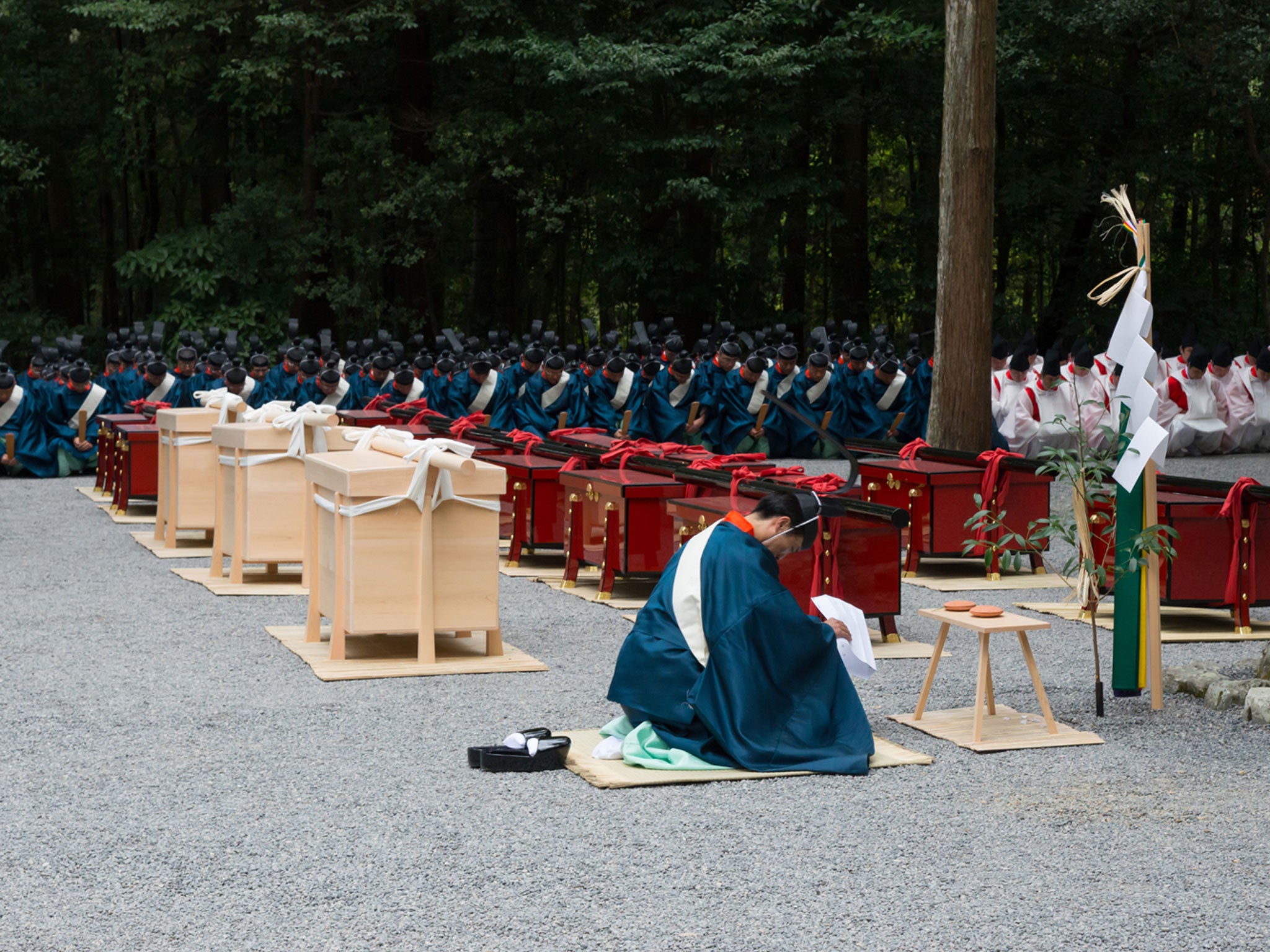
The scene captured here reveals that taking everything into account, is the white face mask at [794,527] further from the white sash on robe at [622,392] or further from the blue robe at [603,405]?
the white sash on robe at [622,392]

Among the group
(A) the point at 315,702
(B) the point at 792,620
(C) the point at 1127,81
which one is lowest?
(A) the point at 315,702

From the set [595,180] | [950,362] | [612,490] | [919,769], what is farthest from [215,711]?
[595,180]

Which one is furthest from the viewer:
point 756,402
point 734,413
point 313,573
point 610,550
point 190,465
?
point 756,402

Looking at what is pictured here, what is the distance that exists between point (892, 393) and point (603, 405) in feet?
15.8

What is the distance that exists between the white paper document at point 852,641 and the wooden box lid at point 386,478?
2251 millimetres

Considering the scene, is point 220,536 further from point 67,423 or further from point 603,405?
point 67,423

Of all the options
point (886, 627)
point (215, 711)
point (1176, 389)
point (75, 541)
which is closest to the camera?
point (215, 711)

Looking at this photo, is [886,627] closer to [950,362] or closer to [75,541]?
[950,362]

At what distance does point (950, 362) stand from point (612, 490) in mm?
5078

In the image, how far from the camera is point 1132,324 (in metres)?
7.07

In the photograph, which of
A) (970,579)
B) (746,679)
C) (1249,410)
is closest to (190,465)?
(970,579)

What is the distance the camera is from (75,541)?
1331cm

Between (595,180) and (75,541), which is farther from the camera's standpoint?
(595,180)

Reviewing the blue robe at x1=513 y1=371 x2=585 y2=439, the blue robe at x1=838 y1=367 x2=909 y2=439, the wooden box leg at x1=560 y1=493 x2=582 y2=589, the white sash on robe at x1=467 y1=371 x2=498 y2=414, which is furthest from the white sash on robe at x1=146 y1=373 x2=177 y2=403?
the wooden box leg at x1=560 y1=493 x2=582 y2=589
